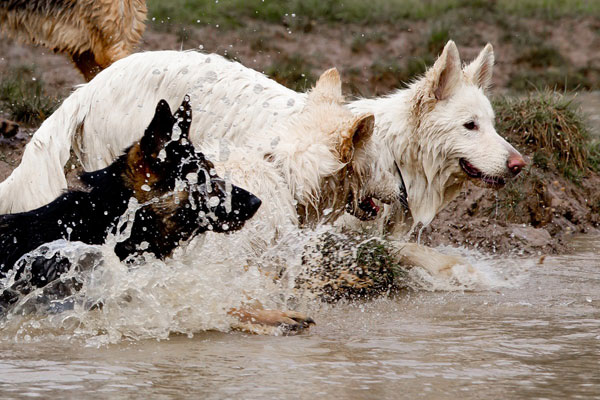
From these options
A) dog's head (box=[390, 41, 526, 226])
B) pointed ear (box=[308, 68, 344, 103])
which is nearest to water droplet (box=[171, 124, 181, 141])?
pointed ear (box=[308, 68, 344, 103])

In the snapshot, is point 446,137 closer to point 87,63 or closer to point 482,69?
point 482,69

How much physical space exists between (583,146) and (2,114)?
600 cm

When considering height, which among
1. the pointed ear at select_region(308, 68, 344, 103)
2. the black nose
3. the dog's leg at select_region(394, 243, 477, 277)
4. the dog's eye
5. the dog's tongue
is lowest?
the dog's leg at select_region(394, 243, 477, 277)

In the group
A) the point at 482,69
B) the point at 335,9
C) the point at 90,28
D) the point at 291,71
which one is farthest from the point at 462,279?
the point at 335,9

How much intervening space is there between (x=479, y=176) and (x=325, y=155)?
50.7 inches

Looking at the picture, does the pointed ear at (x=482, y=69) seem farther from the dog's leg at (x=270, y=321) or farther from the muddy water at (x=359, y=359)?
the dog's leg at (x=270, y=321)

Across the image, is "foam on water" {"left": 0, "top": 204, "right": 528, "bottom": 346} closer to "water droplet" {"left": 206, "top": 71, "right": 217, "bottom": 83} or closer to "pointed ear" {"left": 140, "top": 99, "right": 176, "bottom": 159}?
"pointed ear" {"left": 140, "top": 99, "right": 176, "bottom": 159}

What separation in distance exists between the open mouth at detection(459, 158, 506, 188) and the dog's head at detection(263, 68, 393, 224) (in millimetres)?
754

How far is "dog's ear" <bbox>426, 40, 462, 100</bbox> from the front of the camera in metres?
6.30

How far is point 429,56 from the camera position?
1531 centimetres

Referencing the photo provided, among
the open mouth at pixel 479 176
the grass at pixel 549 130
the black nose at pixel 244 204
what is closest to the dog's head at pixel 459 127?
the open mouth at pixel 479 176

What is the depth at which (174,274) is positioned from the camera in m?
5.31

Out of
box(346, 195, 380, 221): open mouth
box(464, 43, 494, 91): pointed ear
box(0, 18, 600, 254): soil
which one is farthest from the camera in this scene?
box(0, 18, 600, 254): soil

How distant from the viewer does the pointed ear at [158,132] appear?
16.0 ft
